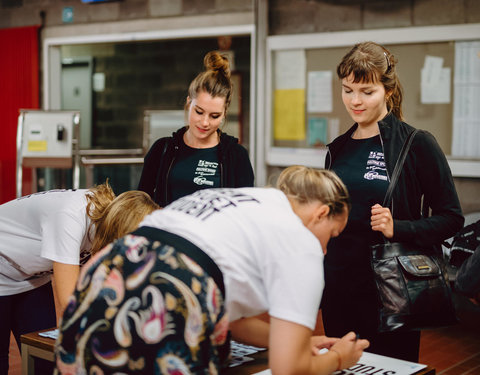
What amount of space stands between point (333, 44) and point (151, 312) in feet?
15.6

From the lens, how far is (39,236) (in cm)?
229

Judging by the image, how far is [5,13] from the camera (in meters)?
8.14

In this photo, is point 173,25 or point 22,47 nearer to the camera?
point 173,25

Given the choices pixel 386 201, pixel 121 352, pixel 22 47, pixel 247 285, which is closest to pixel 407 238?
pixel 386 201

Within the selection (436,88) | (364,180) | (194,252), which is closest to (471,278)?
(364,180)

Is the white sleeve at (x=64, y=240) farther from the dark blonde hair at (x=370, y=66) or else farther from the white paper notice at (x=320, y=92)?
the white paper notice at (x=320, y=92)

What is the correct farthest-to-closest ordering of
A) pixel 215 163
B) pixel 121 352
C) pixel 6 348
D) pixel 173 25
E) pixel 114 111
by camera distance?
pixel 114 111 → pixel 173 25 → pixel 215 163 → pixel 6 348 → pixel 121 352

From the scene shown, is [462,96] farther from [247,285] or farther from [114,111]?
[114,111]

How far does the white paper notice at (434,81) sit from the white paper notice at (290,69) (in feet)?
3.76

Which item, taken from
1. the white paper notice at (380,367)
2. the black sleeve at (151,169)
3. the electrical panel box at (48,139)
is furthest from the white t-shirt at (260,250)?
the electrical panel box at (48,139)

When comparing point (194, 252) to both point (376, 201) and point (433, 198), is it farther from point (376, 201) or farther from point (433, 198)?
point (433, 198)

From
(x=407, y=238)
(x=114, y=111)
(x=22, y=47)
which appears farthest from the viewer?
(x=114, y=111)

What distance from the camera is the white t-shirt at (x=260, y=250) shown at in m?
1.48

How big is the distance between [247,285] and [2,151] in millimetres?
7319
